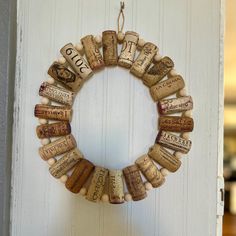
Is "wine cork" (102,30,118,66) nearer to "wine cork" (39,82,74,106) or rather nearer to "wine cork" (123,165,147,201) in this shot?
"wine cork" (39,82,74,106)

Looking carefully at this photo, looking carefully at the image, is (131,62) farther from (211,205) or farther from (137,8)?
(211,205)

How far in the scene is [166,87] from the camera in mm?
938

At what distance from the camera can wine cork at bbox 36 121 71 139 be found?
0.92 meters

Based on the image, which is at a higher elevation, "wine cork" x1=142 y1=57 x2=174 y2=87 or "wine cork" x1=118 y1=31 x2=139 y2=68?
"wine cork" x1=118 y1=31 x2=139 y2=68

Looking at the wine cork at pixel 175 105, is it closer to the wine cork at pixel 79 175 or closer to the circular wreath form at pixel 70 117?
the circular wreath form at pixel 70 117

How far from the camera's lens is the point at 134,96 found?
965mm

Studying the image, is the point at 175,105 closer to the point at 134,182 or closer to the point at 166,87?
the point at 166,87

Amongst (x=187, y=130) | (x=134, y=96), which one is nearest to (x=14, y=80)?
(x=134, y=96)

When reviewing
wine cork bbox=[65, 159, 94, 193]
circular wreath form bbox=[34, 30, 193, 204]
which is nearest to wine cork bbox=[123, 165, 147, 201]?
circular wreath form bbox=[34, 30, 193, 204]

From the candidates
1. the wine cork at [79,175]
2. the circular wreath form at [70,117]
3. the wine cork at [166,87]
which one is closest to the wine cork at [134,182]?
the circular wreath form at [70,117]

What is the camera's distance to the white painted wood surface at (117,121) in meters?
0.94

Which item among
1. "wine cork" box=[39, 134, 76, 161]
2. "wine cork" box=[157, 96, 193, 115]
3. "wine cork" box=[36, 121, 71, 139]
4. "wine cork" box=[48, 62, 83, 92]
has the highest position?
"wine cork" box=[48, 62, 83, 92]

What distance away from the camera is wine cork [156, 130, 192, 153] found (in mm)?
935

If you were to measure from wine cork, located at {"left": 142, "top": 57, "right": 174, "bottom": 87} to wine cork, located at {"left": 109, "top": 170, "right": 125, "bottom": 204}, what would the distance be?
0.28 m
